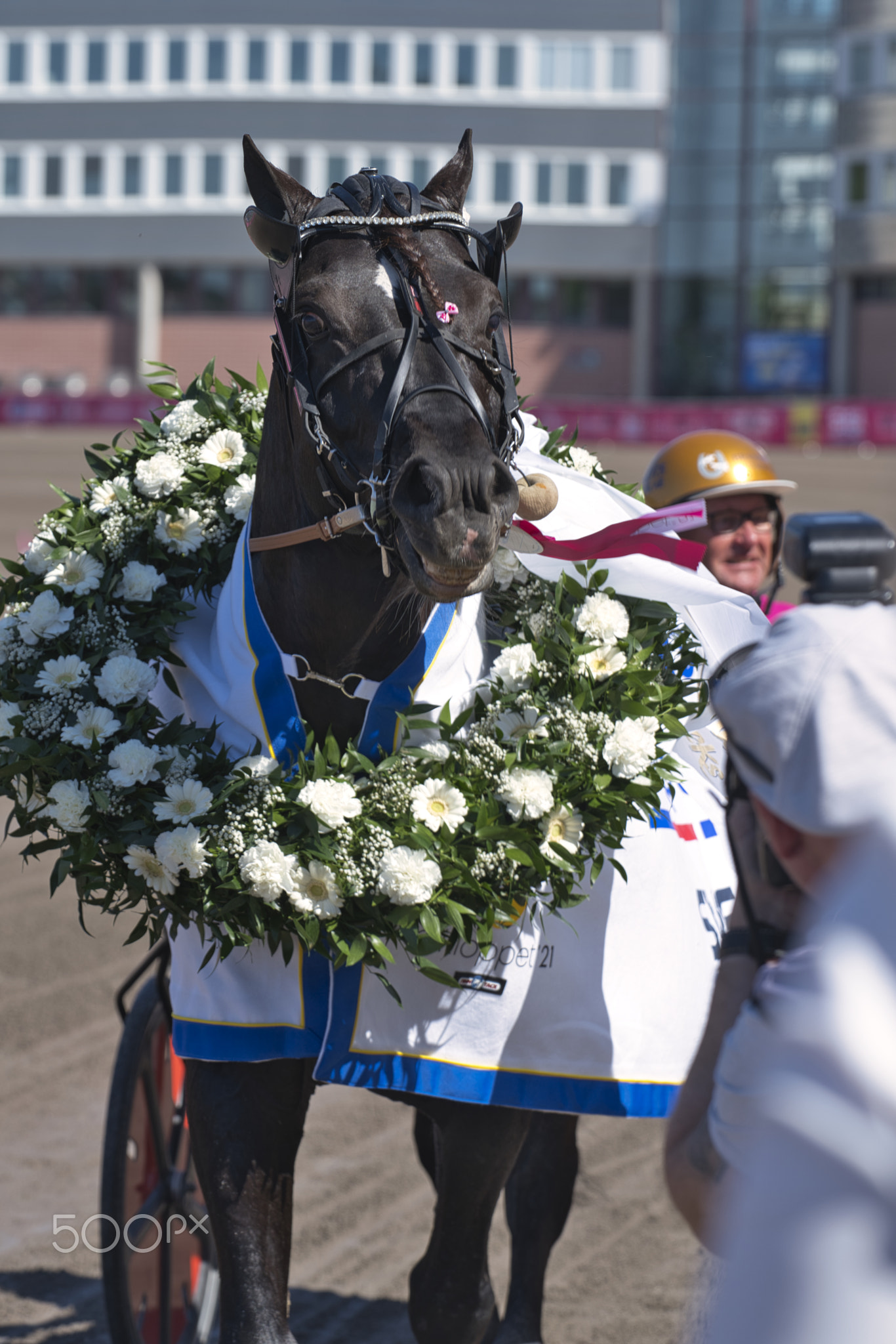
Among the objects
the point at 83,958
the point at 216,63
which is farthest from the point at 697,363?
the point at 83,958

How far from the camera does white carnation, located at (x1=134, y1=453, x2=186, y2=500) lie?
3.36 meters

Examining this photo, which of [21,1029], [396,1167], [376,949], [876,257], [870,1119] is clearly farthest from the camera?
[876,257]

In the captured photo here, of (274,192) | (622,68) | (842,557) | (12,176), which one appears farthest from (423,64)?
(842,557)

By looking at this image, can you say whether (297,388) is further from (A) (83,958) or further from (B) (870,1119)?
(A) (83,958)

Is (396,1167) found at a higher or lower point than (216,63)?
lower

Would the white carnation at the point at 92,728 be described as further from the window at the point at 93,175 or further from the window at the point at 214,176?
the window at the point at 93,175

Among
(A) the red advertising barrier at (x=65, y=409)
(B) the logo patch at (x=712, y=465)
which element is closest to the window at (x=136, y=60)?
(A) the red advertising barrier at (x=65, y=409)

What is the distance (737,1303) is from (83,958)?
219 inches

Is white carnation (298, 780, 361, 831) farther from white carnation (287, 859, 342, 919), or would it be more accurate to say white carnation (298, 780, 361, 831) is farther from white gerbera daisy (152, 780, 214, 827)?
white gerbera daisy (152, 780, 214, 827)

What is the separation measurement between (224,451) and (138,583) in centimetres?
44

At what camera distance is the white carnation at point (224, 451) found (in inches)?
134

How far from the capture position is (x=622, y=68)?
41.6 meters

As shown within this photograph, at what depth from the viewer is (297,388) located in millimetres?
2754

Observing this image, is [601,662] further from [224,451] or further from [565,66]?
[565,66]
